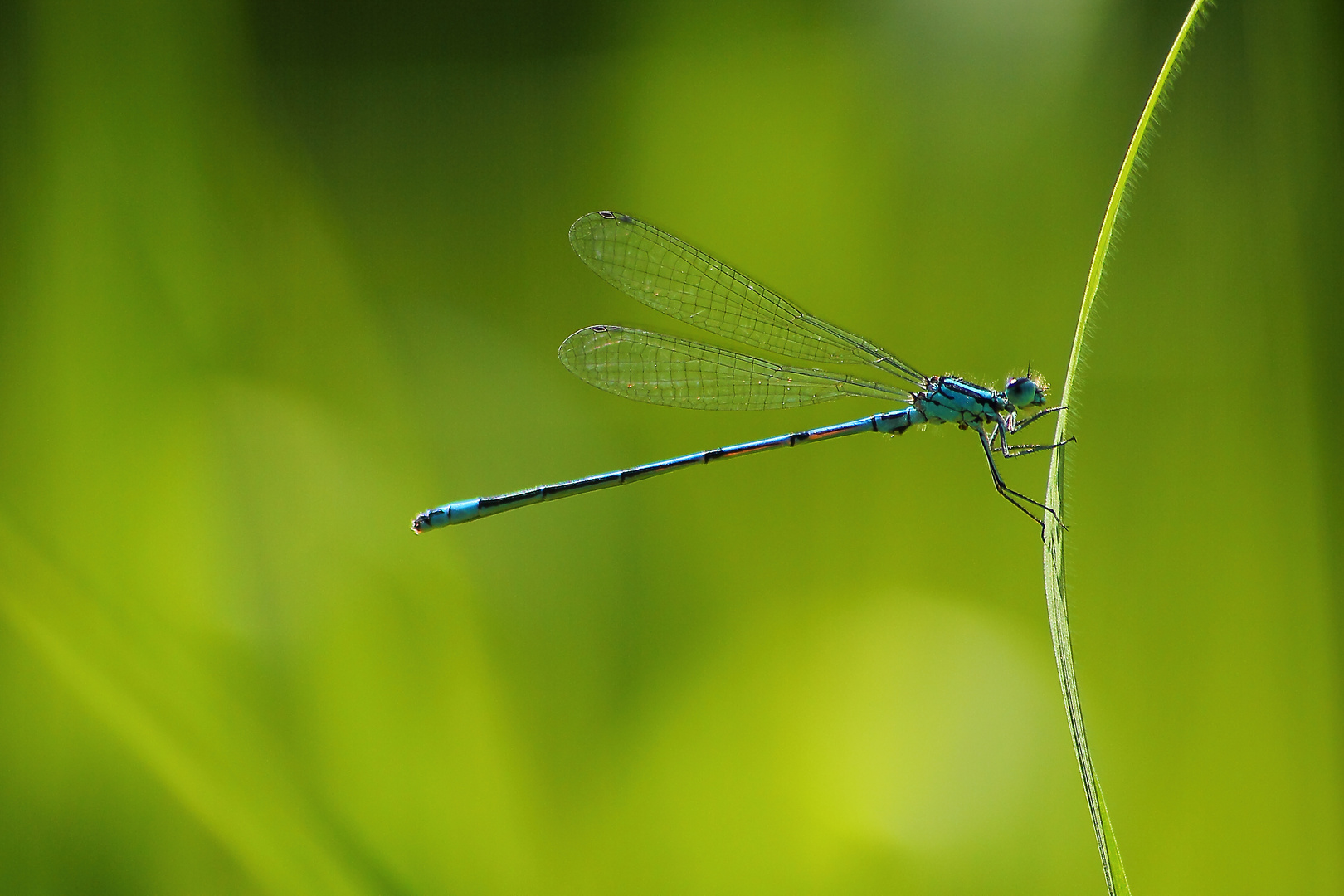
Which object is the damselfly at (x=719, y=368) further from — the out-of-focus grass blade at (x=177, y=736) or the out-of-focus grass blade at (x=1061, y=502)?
the out-of-focus grass blade at (x=1061, y=502)

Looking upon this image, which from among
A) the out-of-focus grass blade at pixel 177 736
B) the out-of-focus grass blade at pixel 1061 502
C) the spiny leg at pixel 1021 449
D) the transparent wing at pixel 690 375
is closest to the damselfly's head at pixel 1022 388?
the spiny leg at pixel 1021 449

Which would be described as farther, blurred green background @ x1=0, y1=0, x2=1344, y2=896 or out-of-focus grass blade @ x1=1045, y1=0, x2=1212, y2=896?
blurred green background @ x1=0, y1=0, x2=1344, y2=896

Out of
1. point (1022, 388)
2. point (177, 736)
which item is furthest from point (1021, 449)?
point (177, 736)

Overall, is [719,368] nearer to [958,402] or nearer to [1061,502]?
[958,402]

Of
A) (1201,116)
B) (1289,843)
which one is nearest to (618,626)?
(1289,843)

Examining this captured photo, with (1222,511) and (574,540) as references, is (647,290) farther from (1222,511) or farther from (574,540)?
(1222,511)

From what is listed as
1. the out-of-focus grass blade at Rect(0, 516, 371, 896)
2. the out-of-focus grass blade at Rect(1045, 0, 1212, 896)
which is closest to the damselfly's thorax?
the out-of-focus grass blade at Rect(1045, 0, 1212, 896)

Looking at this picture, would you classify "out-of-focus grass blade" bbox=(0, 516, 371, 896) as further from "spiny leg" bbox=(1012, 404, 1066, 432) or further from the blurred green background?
"spiny leg" bbox=(1012, 404, 1066, 432)
